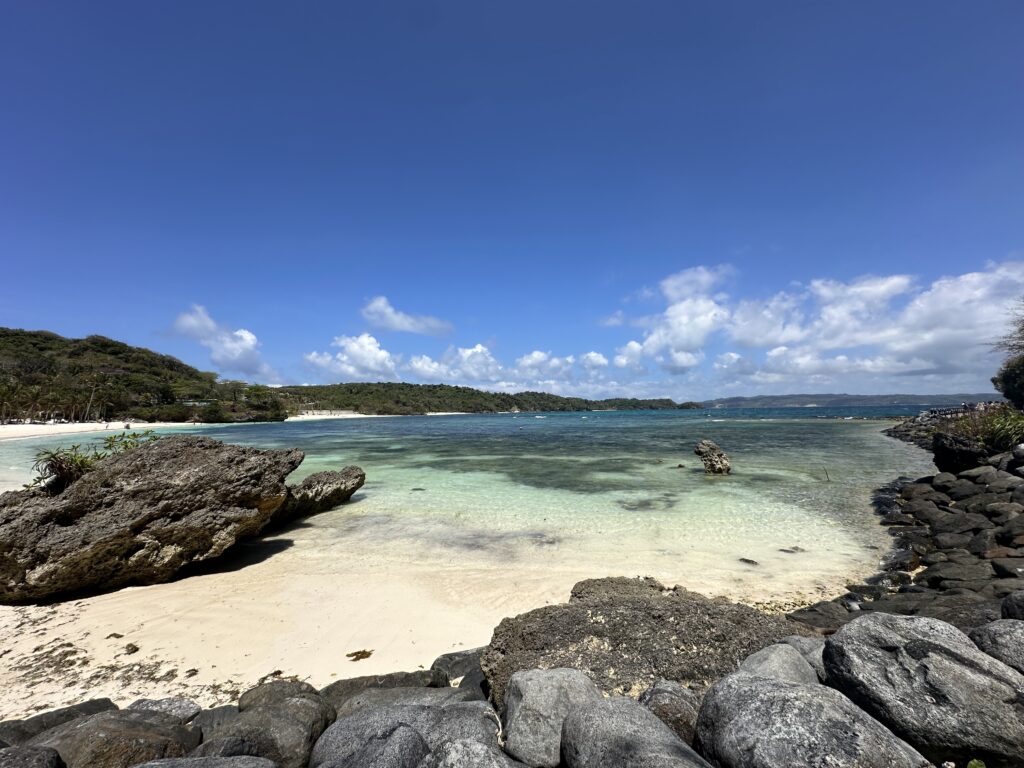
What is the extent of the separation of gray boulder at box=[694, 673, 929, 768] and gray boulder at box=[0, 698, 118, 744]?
6.00m

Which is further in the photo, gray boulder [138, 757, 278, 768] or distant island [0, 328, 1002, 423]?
distant island [0, 328, 1002, 423]

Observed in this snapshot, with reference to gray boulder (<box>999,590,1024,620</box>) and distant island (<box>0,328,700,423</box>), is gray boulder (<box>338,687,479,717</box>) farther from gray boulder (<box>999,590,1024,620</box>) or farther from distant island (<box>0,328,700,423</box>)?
distant island (<box>0,328,700,423</box>)

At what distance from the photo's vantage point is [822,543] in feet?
38.1

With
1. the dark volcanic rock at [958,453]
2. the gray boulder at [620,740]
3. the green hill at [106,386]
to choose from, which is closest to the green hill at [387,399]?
the green hill at [106,386]

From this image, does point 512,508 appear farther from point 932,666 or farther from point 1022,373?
point 1022,373

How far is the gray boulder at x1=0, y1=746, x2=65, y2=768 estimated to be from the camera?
3.29 meters

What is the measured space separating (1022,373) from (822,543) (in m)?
52.9

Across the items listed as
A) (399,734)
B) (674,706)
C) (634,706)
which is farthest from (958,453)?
(399,734)

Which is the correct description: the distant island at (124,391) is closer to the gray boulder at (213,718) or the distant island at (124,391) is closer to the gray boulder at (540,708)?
the gray boulder at (213,718)

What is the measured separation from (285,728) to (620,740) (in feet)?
9.88

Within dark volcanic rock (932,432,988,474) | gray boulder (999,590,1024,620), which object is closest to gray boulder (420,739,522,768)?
gray boulder (999,590,1024,620)

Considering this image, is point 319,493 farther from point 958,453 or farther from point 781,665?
point 958,453

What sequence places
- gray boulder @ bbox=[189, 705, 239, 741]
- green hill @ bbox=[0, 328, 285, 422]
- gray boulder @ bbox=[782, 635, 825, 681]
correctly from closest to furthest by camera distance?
gray boulder @ bbox=[782, 635, 825, 681] → gray boulder @ bbox=[189, 705, 239, 741] → green hill @ bbox=[0, 328, 285, 422]

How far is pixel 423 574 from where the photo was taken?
9617mm
